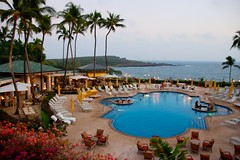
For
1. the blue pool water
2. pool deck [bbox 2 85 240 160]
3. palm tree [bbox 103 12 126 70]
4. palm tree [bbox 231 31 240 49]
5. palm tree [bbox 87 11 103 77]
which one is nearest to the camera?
pool deck [bbox 2 85 240 160]

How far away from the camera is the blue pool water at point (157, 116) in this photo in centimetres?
1336

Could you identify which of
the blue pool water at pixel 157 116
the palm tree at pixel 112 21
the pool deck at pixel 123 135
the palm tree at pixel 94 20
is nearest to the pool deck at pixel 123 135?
the pool deck at pixel 123 135

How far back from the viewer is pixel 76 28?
3353 centimetres

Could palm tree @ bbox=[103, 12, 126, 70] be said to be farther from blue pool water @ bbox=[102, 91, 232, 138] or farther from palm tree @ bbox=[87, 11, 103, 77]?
blue pool water @ bbox=[102, 91, 232, 138]

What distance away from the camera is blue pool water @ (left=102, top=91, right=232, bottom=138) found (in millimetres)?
13359

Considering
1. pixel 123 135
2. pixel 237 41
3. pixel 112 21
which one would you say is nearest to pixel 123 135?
pixel 123 135

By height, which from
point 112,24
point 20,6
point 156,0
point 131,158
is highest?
point 156,0

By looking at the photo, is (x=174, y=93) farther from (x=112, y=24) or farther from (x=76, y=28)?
(x=76, y=28)

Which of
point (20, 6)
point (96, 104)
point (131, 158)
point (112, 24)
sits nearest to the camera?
point (131, 158)

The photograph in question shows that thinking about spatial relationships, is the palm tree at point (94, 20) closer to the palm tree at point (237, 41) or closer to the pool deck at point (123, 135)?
the pool deck at point (123, 135)

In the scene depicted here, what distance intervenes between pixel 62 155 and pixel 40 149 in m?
0.62

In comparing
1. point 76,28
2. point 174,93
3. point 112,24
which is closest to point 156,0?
point 112,24

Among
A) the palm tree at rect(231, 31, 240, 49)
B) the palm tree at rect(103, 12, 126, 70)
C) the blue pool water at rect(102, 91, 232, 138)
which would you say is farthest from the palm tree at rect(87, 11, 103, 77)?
the palm tree at rect(231, 31, 240, 49)

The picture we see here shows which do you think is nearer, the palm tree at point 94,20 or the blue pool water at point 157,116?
the blue pool water at point 157,116
